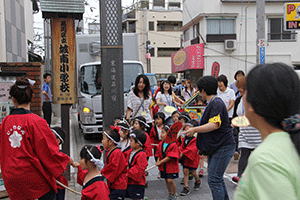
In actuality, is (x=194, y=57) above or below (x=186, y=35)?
below

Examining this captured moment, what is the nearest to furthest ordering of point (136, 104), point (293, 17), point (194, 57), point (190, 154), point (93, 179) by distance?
point (93, 179)
point (190, 154)
point (136, 104)
point (293, 17)
point (194, 57)

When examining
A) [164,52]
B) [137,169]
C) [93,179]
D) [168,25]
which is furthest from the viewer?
[168,25]

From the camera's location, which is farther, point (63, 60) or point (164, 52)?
point (164, 52)

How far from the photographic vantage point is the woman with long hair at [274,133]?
118cm

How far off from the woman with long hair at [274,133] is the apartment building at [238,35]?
21966 millimetres

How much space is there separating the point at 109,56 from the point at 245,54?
19.2m

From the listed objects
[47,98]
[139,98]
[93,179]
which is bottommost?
[93,179]

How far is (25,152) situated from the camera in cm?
309

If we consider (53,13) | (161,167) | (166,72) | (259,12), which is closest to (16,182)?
(161,167)

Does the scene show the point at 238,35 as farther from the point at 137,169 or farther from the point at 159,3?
the point at 159,3

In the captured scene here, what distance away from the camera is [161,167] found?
5.09 meters

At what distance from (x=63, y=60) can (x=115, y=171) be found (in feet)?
9.15

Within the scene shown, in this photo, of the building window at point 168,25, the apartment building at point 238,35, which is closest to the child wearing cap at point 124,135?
the apartment building at point 238,35

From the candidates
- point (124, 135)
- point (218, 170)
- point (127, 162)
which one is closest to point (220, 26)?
point (124, 135)
